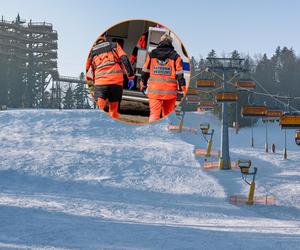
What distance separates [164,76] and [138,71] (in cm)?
52

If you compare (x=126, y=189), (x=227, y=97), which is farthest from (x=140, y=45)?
(x=227, y=97)

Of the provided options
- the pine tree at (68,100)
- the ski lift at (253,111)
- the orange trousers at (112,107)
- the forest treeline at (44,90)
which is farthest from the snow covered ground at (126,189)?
the pine tree at (68,100)

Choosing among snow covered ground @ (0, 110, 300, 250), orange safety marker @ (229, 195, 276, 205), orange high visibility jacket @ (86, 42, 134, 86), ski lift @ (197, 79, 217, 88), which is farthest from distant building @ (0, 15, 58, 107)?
orange high visibility jacket @ (86, 42, 134, 86)

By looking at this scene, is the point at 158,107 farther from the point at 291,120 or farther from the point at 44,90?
the point at 44,90

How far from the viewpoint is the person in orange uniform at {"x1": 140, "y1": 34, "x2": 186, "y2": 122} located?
276 inches

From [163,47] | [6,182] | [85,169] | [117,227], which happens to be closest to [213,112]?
[85,169]

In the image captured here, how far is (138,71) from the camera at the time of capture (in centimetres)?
Answer: 697

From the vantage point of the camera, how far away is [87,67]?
7000 millimetres

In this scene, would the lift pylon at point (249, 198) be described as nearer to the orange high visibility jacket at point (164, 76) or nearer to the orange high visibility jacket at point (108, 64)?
the orange high visibility jacket at point (164, 76)

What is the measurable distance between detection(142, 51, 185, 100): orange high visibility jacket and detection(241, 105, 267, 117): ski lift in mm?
20992

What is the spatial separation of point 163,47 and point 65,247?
6994 millimetres

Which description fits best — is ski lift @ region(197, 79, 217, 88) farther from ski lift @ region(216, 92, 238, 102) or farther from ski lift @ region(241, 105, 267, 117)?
ski lift @ region(241, 105, 267, 117)

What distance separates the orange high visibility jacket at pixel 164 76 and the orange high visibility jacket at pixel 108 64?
1.32 ft

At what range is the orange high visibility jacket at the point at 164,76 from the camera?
23.0 feet
